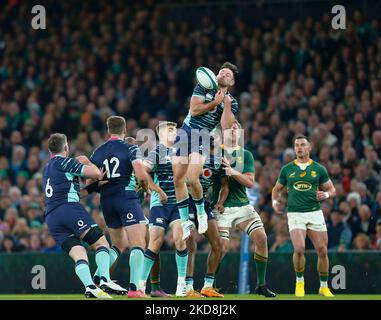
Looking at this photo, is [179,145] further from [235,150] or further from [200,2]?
[200,2]

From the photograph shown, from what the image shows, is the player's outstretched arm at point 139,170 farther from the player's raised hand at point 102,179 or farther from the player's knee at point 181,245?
the player's knee at point 181,245

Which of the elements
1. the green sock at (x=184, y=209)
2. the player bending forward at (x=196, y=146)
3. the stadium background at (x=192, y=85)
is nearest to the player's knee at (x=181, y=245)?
the player bending forward at (x=196, y=146)

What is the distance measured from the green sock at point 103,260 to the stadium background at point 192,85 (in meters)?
5.04

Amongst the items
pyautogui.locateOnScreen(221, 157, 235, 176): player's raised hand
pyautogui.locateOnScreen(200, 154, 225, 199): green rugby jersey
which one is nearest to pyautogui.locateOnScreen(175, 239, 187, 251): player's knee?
pyautogui.locateOnScreen(200, 154, 225, 199): green rugby jersey

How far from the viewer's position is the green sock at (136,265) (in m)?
14.4

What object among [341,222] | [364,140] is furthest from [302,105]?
[341,222]

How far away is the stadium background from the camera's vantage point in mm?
20000

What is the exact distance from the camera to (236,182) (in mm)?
15664

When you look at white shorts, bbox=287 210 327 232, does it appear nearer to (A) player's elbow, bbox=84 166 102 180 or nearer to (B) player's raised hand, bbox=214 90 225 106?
(B) player's raised hand, bbox=214 90 225 106

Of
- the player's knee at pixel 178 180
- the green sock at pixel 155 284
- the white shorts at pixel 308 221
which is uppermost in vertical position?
the player's knee at pixel 178 180

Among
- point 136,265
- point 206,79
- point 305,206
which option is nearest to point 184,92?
point 305,206

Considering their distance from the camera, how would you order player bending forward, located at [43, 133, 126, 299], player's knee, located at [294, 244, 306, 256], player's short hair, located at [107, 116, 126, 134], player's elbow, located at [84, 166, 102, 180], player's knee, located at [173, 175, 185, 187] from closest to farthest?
player's elbow, located at [84, 166, 102, 180]
player bending forward, located at [43, 133, 126, 299]
player's short hair, located at [107, 116, 126, 134]
player's knee, located at [173, 175, 185, 187]
player's knee, located at [294, 244, 306, 256]

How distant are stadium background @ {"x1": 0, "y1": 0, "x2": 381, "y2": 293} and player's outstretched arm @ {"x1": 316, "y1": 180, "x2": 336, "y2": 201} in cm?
223

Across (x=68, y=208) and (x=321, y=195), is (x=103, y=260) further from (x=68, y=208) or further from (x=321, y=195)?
(x=321, y=195)
